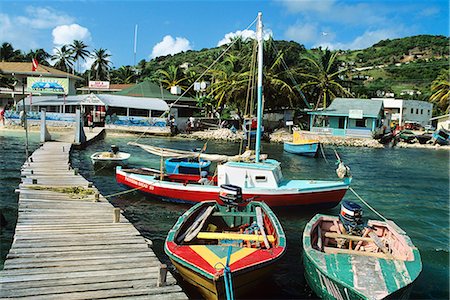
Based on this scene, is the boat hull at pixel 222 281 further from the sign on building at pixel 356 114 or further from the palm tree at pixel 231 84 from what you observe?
the sign on building at pixel 356 114

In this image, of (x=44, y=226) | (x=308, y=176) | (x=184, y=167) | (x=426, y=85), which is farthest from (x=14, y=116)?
(x=426, y=85)

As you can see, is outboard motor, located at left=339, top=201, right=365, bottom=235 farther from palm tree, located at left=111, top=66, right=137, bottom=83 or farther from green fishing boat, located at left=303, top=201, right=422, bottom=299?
palm tree, located at left=111, top=66, right=137, bottom=83

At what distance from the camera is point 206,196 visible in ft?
51.2

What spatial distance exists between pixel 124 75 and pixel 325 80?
47.4 m

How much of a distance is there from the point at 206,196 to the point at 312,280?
744cm

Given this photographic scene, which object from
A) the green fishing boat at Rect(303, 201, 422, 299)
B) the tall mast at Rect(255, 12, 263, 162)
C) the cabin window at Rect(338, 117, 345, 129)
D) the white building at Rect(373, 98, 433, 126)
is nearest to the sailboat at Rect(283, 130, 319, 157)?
the cabin window at Rect(338, 117, 345, 129)

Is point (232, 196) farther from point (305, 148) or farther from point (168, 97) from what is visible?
point (168, 97)

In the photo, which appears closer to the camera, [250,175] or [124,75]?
[250,175]

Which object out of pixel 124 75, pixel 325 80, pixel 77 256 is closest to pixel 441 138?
pixel 325 80

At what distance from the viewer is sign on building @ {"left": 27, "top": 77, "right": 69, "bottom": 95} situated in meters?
45.8

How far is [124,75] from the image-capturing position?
83.8 metres

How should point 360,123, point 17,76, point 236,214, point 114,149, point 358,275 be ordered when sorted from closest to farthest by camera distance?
1. point 358,275
2. point 236,214
3. point 114,149
4. point 360,123
5. point 17,76

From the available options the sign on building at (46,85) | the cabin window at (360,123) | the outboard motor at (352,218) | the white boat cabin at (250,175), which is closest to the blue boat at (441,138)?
the cabin window at (360,123)

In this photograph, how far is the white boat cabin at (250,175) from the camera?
15336mm
